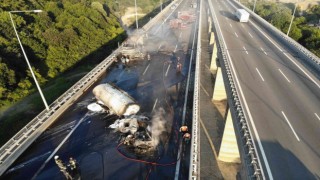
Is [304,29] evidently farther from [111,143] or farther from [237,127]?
[111,143]

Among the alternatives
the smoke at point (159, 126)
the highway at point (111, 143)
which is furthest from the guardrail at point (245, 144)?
the smoke at point (159, 126)

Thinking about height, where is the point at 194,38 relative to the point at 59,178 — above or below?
above

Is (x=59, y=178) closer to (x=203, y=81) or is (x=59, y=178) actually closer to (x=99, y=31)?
(x=203, y=81)

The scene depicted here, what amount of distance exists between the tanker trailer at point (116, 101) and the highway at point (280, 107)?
1199 cm

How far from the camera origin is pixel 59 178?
765 inches

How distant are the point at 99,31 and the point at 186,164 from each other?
54.4 metres

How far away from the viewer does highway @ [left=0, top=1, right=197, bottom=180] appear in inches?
794

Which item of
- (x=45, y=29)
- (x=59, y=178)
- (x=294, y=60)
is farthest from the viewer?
(x=45, y=29)

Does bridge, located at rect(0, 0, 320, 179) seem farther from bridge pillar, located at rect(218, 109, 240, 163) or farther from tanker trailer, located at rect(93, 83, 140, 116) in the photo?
tanker trailer, located at rect(93, 83, 140, 116)

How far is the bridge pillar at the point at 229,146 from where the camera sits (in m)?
25.4

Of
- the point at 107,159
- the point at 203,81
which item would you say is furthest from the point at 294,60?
the point at 107,159

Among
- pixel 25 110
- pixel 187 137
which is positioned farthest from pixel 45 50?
pixel 187 137

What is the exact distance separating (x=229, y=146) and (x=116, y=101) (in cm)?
1424

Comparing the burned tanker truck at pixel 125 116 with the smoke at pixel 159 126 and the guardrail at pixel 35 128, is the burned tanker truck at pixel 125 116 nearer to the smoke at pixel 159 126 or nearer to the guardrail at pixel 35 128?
the smoke at pixel 159 126
